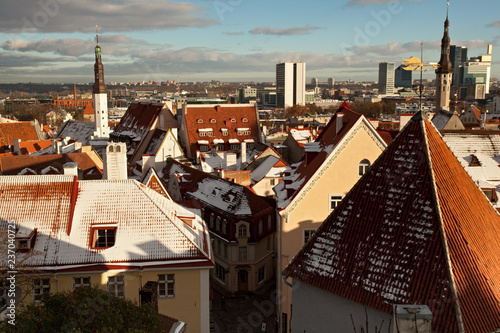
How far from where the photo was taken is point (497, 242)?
14.4 meters

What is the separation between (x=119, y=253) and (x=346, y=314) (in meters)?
9.71

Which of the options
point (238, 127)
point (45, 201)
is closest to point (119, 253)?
point (45, 201)

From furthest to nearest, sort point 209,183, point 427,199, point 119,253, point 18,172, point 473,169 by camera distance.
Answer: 1. point 18,172
2. point 209,183
3. point 473,169
4. point 119,253
5. point 427,199

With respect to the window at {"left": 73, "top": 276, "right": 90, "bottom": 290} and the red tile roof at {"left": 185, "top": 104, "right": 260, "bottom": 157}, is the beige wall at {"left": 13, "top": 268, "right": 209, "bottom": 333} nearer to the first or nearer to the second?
the window at {"left": 73, "top": 276, "right": 90, "bottom": 290}

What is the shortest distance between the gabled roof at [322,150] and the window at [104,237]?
7892 mm

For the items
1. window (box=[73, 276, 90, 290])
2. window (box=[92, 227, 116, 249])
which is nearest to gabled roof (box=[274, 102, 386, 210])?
window (box=[92, 227, 116, 249])

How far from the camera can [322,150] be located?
85.0 feet

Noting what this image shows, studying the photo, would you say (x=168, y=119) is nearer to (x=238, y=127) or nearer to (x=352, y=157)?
(x=238, y=127)

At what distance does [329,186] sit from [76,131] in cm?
6418

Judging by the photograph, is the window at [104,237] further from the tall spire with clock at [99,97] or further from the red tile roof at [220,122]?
the tall spire with clock at [99,97]

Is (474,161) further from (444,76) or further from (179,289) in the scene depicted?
(444,76)

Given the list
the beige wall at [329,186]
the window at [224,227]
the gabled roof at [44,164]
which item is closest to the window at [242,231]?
the window at [224,227]

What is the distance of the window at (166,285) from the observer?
20.0 meters

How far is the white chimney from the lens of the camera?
86.5ft
